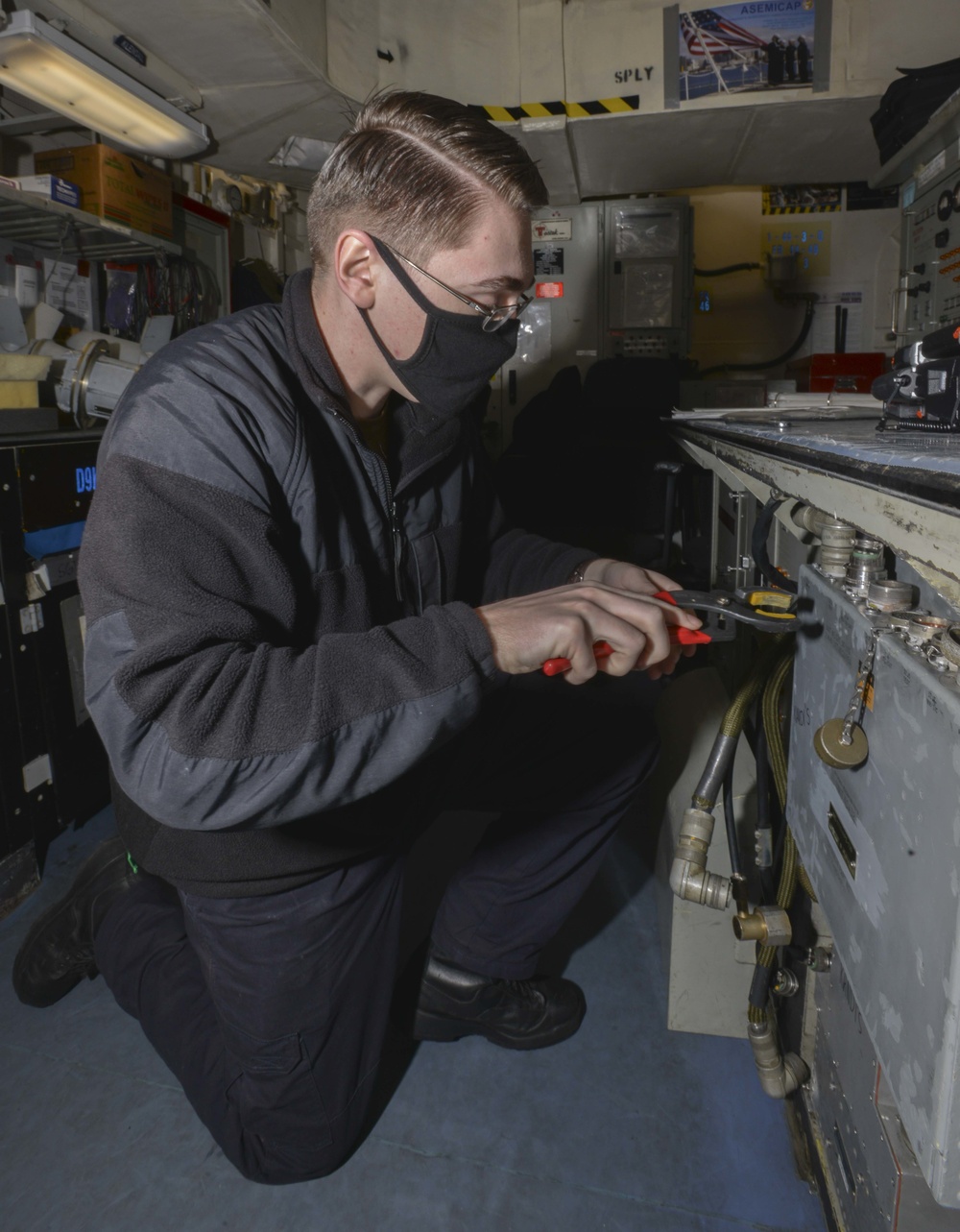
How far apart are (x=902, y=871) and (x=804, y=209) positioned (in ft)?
13.5

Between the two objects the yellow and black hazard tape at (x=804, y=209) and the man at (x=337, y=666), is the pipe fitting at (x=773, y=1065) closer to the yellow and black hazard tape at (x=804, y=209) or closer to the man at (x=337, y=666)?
the man at (x=337, y=666)

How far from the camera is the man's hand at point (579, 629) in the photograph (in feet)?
2.44

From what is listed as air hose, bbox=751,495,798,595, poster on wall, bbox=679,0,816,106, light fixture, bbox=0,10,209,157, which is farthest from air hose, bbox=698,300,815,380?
air hose, bbox=751,495,798,595

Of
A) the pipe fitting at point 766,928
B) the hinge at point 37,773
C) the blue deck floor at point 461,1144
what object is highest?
the pipe fitting at point 766,928

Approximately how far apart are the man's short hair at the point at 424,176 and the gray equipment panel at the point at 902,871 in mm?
615

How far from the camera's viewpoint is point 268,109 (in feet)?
8.77

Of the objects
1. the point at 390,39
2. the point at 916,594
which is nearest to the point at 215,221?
the point at 390,39

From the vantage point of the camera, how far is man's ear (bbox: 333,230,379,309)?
0.94 metres

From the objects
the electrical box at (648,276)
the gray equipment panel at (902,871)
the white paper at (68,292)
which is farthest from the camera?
the electrical box at (648,276)

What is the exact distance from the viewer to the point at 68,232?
2.24 meters

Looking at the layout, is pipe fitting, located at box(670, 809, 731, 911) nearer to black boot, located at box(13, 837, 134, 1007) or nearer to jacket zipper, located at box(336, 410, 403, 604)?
jacket zipper, located at box(336, 410, 403, 604)

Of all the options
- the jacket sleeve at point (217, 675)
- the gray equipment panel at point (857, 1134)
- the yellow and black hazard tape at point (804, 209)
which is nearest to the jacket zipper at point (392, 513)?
the jacket sleeve at point (217, 675)

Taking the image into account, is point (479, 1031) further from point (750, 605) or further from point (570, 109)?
point (570, 109)

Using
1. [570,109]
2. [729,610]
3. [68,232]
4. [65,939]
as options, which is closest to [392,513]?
[729,610]
